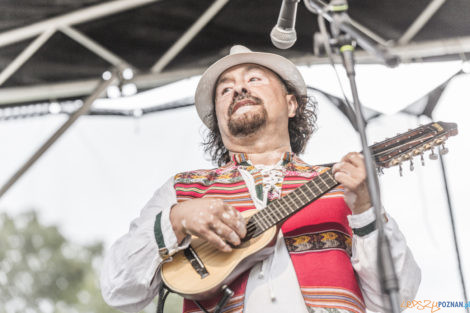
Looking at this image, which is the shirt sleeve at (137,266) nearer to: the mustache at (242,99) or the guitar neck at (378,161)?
the guitar neck at (378,161)

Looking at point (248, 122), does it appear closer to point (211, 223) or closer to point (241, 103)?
point (241, 103)

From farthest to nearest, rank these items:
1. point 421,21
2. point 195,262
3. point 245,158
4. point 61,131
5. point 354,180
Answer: point 61,131 → point 421,21 → point 245,158 → point 195,262 → point 354,180

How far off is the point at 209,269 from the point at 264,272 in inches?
7.7

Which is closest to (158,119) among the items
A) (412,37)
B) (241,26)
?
(241,26)

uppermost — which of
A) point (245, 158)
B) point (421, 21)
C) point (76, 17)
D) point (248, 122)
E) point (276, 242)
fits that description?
point (76, 17)

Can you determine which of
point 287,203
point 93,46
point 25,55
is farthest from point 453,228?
point 25,55

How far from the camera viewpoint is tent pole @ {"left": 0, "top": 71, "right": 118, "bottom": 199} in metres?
3.97

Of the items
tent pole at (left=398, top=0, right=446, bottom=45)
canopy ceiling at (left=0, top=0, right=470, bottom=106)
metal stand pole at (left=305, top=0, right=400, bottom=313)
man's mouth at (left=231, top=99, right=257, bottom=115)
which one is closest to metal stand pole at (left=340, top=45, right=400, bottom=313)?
metal stand pole at (left=305, top=0, right=400, bottom=313)

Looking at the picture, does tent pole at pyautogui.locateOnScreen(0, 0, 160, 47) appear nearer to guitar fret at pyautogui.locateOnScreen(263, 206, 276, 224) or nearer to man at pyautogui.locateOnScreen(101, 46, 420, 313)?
man at pyautogui.locateOnScreen(101, 46, 420, 313)

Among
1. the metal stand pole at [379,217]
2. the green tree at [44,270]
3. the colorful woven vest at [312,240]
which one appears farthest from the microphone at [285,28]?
the green tree at [44,270]

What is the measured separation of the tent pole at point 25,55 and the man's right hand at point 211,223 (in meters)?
2.19

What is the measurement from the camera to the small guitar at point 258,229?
2121 mm

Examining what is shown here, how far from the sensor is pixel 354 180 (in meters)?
2.10

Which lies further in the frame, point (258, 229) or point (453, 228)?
point (453, 228)
